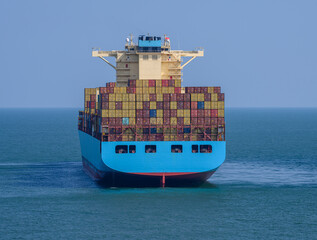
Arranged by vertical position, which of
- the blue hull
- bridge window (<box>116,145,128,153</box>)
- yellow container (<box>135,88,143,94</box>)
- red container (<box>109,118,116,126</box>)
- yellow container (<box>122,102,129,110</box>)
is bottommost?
the blue hull

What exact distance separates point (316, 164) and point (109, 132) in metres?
29.1

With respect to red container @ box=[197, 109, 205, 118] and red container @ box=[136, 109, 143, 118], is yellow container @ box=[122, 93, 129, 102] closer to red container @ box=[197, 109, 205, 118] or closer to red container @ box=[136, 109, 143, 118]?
red container @ box=[136, 109, 143, 118]

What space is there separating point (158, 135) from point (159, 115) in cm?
209

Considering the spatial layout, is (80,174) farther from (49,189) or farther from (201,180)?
(201,180)

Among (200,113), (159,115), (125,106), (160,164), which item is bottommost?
(160,164)

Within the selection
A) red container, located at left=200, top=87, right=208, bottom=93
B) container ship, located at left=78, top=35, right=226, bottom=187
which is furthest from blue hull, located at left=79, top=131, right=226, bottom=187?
red container, located at left=200, top=87, right=208, bottom=93

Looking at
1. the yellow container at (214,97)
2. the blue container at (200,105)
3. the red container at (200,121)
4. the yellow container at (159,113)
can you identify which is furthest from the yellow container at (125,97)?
the yellow container at (214,97)

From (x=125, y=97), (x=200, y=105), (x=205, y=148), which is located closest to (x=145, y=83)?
(x=125, y=97)

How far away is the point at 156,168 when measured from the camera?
5716 centimetres

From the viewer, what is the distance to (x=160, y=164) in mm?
57125

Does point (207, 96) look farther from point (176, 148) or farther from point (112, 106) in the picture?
point (112, 106)

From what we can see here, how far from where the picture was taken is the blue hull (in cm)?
5700

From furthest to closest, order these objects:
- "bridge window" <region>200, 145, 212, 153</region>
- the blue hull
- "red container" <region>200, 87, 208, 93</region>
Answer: "red container" <region>200, 87, 208, 93</region>, "bridge window" <region>200, 145, 212, 153</region>, the blue hull

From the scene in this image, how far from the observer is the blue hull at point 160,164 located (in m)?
57.0
